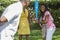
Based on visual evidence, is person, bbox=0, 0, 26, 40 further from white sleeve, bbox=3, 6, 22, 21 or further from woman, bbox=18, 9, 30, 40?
woman, bbox=18, 9, 30, 40

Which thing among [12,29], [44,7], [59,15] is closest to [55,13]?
[59,15]

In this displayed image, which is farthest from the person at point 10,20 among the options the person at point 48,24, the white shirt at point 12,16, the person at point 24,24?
the person at point 24,24

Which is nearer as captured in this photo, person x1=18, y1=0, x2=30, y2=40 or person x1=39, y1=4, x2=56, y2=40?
person x1=39, y1=4, x2=56, y2=40

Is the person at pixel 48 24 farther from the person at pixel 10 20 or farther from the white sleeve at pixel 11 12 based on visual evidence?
the white sleeve at pixel 11 12

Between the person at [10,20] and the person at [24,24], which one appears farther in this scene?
the person at [24,24]

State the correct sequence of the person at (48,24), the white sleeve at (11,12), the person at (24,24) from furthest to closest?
the person at (24,24), the person at (48,24), the white sleeve at (11,12)

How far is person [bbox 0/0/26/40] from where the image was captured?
153 inches

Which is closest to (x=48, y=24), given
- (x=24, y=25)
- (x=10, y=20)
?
(x=24, y=25)

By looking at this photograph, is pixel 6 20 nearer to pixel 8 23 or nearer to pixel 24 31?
pixel 8 23

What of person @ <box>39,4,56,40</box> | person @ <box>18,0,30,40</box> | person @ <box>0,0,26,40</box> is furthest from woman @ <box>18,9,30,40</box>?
person @ <box>0,0,26,40</box>

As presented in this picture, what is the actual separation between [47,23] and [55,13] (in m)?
7.18

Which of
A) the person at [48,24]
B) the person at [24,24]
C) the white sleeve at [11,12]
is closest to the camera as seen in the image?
the white sleeve at [11,12]

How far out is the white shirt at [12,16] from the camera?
3885 mm

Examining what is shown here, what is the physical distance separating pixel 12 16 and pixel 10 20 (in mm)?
71
